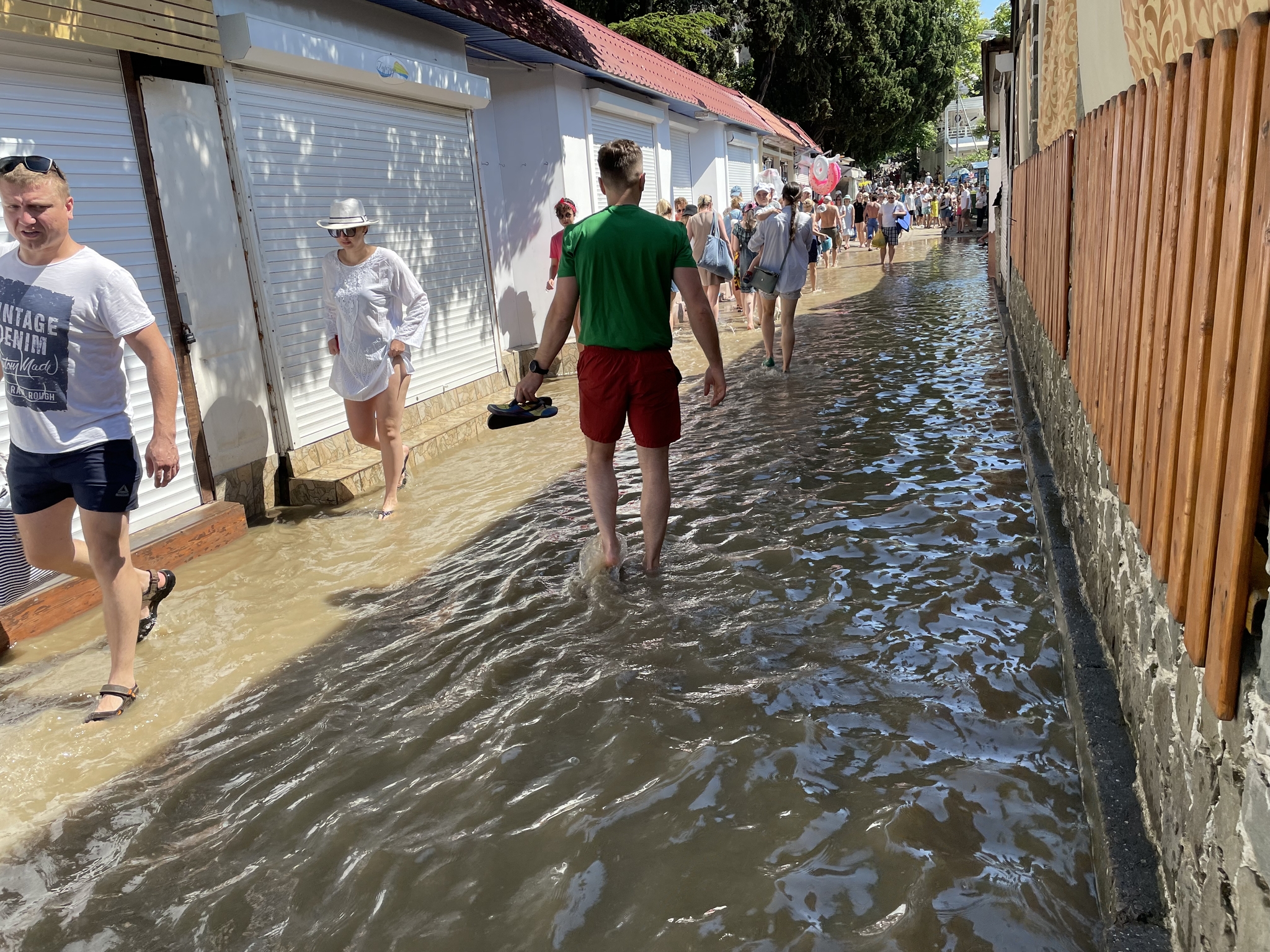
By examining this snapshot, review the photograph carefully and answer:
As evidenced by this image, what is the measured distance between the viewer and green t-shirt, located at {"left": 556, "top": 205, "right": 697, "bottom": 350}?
4.29 m

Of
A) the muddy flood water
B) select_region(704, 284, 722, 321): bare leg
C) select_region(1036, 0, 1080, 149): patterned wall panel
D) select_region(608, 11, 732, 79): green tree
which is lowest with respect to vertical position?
the muddy flood water

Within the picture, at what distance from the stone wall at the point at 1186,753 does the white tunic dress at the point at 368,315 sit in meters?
4.10

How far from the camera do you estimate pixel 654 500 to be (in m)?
4.64

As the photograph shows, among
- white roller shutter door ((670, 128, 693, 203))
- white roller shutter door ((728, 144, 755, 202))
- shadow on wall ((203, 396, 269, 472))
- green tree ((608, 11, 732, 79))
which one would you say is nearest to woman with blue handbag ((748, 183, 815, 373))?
shadow on wall ((203, 396, 269, 472))

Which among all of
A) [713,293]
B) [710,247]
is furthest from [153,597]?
[713,293]

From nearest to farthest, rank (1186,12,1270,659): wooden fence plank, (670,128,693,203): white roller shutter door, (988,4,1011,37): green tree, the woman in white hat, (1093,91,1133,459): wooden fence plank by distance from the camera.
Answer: (1186,12,1270,659): wooden fence plank → (1093,91,1133,459): wooden fence plank → the woman in white hat → (670,128,693,203): white roller shutter door → (988,4,1011,37): green tree

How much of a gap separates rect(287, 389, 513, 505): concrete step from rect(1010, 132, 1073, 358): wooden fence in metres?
4.26

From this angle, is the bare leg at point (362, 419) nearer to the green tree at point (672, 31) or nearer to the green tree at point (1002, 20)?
the green tree at point (672, 31)

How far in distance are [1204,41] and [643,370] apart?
106 inches

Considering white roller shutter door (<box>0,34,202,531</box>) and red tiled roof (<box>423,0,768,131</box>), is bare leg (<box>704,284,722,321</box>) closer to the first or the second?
red tiled roof (<box>423,0,768,131</box>)

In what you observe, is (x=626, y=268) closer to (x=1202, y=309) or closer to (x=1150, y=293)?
(x=1150, y=293)

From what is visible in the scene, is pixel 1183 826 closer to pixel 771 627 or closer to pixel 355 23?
pixel 771 627

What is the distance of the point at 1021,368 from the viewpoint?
8.62 m

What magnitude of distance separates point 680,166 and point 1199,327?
18347mm
